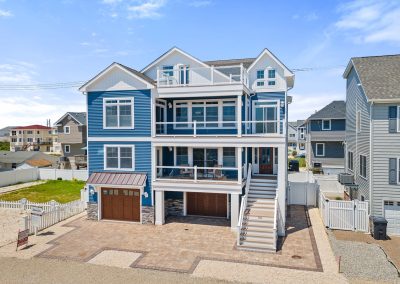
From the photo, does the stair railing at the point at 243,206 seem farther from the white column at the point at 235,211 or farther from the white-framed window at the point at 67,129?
the white-framed window at the point at 67,129

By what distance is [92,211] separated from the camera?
64.5 feet

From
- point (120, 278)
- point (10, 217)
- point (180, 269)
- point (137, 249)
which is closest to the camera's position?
point (120, 278)

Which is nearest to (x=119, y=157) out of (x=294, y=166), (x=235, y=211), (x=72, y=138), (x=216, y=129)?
(x=216, y=129)

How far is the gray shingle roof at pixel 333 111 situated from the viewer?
38.3 metres

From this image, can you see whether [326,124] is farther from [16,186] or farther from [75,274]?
[16,186]

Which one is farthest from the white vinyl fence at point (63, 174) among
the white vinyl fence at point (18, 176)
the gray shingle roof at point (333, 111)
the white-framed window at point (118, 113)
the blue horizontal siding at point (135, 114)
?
the gray shingle roof at point (333, 111)

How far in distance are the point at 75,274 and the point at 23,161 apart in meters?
33.7

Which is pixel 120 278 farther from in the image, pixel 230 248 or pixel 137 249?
pixel 230 248

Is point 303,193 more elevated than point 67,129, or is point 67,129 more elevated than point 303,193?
point 67,129

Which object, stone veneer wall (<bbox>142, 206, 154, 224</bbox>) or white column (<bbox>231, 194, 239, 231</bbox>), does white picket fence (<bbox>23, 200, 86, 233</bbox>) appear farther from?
white column (<bbox>231, 194, 239, 231</bbox>)

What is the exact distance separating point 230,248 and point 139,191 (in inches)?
285

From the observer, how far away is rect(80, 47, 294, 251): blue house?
57.8 ft

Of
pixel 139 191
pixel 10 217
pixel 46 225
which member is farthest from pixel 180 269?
pixel 10 217

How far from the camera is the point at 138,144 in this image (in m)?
18.8
